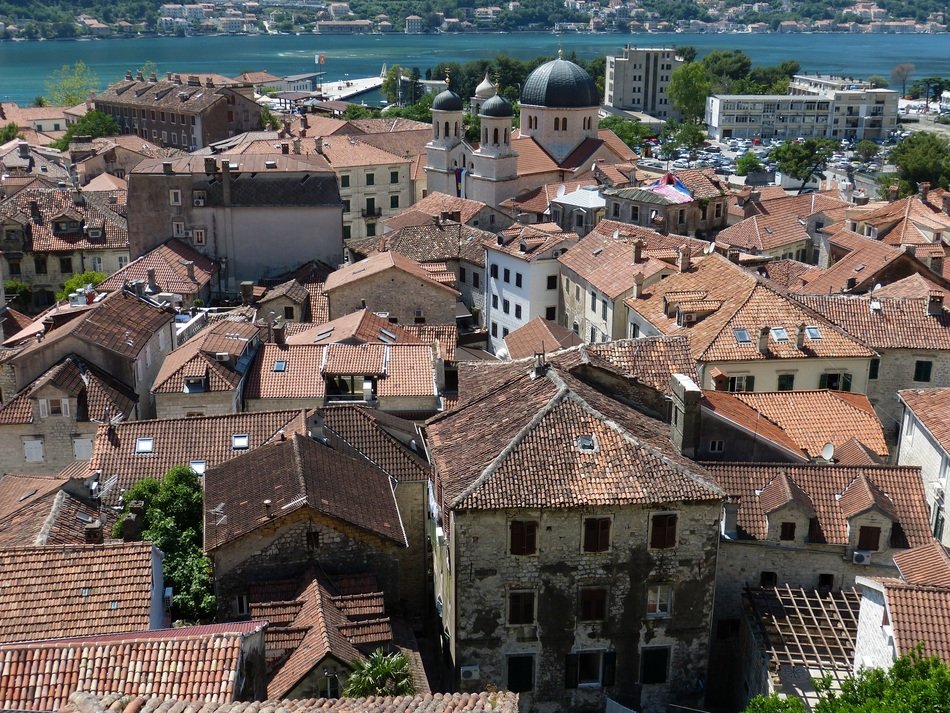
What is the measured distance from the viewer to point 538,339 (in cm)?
4734

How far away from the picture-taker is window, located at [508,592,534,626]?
25.7m

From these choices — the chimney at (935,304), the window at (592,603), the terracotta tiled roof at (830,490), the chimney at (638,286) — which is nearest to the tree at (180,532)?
the window at (592,603)

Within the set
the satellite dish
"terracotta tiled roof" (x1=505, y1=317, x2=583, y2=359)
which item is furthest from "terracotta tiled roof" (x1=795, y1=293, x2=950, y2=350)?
the satellite dish

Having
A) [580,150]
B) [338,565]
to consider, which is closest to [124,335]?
[338,565]

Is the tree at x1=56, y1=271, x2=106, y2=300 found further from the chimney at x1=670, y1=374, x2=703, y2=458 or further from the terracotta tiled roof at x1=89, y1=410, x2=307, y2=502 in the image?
the chimney at x1=670, y1=374, x2=703, y2=458

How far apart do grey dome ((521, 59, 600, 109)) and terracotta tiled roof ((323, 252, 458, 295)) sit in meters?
33.1

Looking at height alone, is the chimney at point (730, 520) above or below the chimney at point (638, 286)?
below

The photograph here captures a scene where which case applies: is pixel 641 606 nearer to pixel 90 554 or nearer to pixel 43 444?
pixel 90 554

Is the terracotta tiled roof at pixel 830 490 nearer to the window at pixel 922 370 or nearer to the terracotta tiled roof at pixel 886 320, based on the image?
the terracotta tiled roof at pixel 886 320

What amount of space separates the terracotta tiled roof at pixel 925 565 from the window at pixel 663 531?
17.3 ft

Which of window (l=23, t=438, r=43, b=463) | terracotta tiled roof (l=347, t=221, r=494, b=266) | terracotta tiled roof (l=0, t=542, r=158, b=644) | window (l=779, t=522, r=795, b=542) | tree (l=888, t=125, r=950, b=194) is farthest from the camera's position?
tree (l=888, t=125, r=950, b=194)

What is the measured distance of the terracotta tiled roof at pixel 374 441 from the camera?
31969mm

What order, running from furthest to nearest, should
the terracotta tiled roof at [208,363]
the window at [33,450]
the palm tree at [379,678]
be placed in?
the terracotta tiled roof at [208,363] < the window at [33,450] < the palm tree at [379,678]

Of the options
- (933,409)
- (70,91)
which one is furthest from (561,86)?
(70,91)
